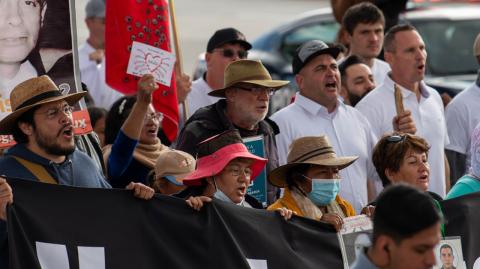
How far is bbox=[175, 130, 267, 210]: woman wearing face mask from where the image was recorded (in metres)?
7.83

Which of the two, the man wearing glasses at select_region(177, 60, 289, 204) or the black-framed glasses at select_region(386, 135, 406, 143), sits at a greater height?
the man wearing glasses at select_region(177, 60, 289, 204)

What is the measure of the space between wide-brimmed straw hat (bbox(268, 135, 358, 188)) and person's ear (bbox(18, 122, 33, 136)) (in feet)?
4.84

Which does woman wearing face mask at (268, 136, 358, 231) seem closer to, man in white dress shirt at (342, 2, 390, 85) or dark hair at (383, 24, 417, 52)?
dark hair at (383, 24, 417, 52)

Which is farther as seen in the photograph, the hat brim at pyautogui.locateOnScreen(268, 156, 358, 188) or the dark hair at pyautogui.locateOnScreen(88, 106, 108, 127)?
the dark hair at pyautogui.locateOnScreen(88, 106, 108, 127)

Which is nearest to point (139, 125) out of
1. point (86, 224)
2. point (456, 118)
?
point (86, 224)

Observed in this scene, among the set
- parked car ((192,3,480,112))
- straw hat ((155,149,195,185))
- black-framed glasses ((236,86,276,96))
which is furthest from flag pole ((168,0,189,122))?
parked car ((192,3,480,112))

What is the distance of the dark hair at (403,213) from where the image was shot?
507 centimetres

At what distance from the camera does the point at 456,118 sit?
36.0 ft

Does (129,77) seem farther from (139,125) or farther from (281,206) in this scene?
(281,206)

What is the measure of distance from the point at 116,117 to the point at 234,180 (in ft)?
7.06

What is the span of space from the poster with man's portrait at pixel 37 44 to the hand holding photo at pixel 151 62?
3.37 ft

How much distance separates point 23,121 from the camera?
766cm

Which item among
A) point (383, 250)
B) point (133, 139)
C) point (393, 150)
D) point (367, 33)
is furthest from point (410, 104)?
point (383, 250)

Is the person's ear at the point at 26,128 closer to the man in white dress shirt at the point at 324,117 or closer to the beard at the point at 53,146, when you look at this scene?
the beard at the point at 53,146
